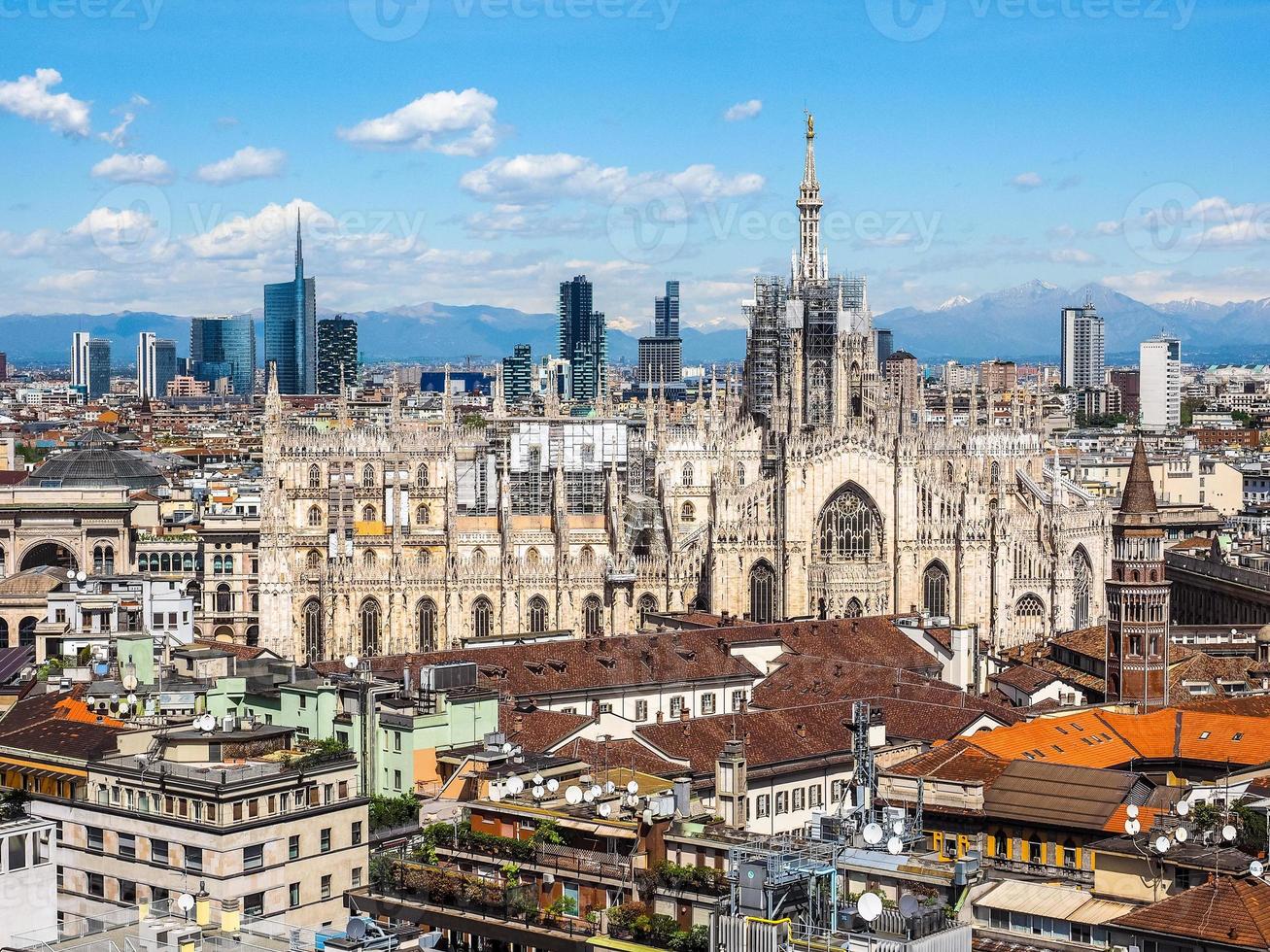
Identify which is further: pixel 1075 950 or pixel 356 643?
pixel 356 643

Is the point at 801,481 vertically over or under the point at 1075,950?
over

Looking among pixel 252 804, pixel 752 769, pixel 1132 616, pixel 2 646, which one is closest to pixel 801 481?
pixel 1132 616

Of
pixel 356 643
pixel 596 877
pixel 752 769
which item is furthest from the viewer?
pixel 356 643

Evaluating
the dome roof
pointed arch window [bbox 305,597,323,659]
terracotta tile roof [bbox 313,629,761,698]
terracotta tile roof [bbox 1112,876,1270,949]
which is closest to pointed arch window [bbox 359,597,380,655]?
pointed arch window [bbox 305,597,323,659]

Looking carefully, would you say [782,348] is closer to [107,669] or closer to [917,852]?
[107,669]

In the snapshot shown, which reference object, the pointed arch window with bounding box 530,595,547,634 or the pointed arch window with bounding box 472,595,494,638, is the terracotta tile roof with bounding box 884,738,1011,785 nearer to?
the pointed arch window with bounding box 530,595,547,634

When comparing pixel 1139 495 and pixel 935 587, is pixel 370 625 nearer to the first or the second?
pixel 935 587

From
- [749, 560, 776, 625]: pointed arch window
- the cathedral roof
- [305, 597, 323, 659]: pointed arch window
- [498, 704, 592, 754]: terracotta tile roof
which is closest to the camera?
[498, 704, 592, 754]: terracotta tile roof
